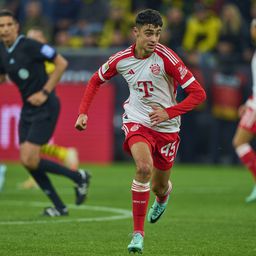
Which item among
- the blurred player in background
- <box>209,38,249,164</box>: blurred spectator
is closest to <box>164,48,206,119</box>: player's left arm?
the blurred player in background

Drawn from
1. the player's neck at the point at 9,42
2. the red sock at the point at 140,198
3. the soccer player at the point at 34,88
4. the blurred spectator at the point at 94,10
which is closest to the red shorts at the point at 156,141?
the red sock at the point at 140,198

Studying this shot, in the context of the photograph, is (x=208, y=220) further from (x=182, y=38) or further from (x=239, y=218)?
(x=182, y=38)

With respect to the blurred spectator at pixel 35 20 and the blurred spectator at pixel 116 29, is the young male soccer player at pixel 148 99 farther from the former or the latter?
the blurred spectator at pixel 35 20

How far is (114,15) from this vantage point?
2122cm

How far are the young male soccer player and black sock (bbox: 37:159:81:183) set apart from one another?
2509 millimetres

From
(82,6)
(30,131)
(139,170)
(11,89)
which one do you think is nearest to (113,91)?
(11,89)

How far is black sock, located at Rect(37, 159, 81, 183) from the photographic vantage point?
37.9 feet

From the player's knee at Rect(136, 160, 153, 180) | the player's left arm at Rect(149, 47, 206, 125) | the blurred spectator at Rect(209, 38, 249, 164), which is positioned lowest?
the blurred spectator at Rect(209, 38, 249, 164)

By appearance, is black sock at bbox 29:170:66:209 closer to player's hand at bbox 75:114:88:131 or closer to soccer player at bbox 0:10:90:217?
soccer player at bbox 0:10:90:217

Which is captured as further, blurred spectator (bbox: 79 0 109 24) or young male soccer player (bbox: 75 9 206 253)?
blurred spectator (bbox: 79 0 109 24)

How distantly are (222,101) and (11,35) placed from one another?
9011mm

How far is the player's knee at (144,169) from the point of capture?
27.4 feet

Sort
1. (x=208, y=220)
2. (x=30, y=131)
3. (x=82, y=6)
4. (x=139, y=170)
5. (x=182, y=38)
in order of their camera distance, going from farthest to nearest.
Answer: (x=82, y=6), (x=182, y=38), (x=30, y=131), (x=208, y=220), (x=139, y=170)

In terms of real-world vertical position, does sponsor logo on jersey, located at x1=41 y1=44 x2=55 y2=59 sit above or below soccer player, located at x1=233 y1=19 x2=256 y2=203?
above
